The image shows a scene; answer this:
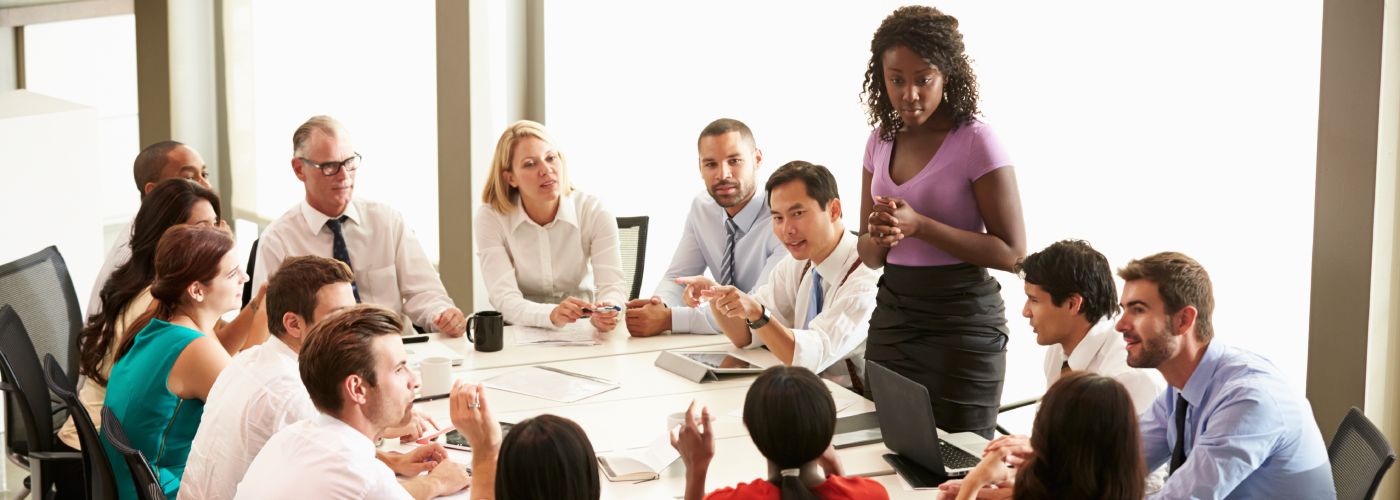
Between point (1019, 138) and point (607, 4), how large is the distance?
8.39 feet

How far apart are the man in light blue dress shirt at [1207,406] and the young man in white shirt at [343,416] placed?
1399 millimetres

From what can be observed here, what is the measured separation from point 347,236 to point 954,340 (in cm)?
225

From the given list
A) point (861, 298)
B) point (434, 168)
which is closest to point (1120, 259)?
→ point (861, 298)

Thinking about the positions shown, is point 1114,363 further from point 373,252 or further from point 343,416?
point 373,252

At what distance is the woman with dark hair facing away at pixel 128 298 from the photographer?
10.3 ft

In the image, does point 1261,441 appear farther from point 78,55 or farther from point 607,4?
point 78,55

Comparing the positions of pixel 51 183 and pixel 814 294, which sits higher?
pixel 51 183

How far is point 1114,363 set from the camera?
2.61m

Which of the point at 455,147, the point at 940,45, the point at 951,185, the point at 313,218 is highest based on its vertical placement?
the point at 940,45

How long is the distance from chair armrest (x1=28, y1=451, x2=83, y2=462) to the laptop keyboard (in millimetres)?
2134

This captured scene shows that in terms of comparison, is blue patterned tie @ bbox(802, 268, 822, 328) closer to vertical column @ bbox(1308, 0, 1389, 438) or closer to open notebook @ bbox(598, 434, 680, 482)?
open notebook @ bbox(598, 434, 680, 482)

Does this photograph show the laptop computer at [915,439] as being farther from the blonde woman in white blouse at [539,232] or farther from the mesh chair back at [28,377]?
the mesh chair back at [28,377]

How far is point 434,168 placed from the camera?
7281 millimetres

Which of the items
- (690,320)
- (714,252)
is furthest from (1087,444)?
(714,252)
